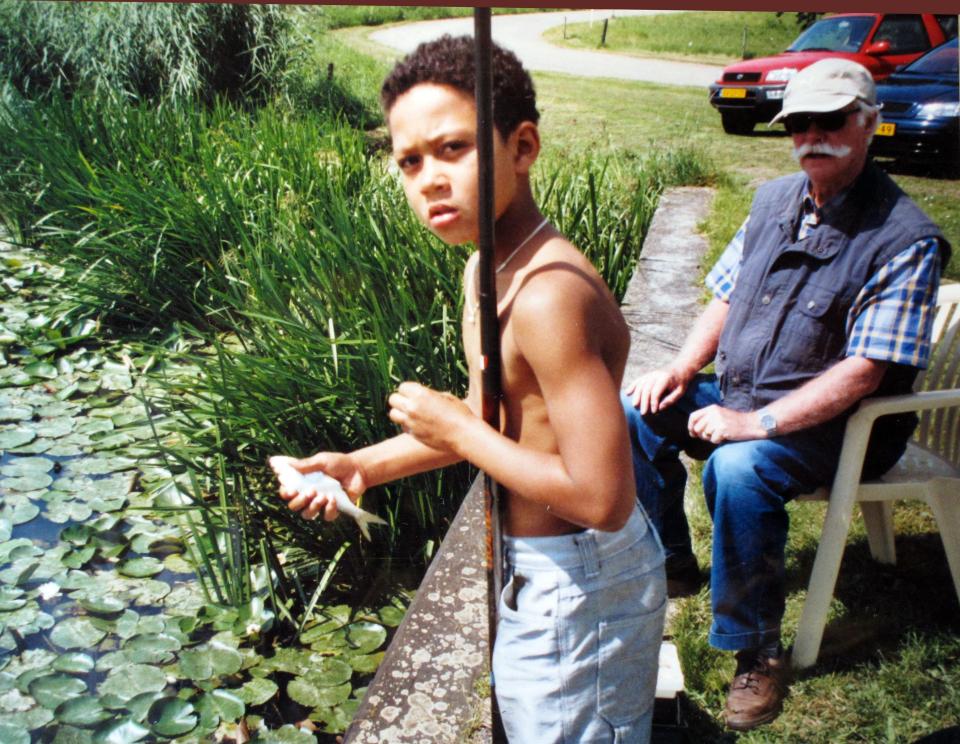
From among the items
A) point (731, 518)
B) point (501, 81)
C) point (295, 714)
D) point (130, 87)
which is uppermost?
point (501, 81)

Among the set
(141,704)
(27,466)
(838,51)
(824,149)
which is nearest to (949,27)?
(838,51)

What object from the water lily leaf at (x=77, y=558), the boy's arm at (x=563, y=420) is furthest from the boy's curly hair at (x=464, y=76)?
the water lily leaf at (x=77, y=558)

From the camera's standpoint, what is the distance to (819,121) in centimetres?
150

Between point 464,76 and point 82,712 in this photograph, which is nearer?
point 464,76

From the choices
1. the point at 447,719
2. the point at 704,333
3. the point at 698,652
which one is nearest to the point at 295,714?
Result: the point at 447,719

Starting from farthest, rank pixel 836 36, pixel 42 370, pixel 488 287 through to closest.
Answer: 1. pixel 42 370
2. pixel 836 36
3. pixel 488 287

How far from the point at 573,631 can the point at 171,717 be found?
46.4 inches

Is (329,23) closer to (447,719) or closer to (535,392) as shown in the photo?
(535,392)

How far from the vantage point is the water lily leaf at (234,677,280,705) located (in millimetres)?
1911

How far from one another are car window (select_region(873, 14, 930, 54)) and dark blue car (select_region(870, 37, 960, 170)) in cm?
2

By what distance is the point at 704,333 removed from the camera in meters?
1.89

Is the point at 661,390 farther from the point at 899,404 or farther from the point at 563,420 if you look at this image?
the point at 563,420

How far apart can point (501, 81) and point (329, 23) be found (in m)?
0.68

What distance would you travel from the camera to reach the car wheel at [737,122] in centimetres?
166
